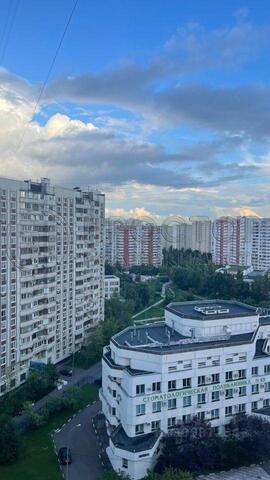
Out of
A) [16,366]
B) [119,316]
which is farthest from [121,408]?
[119,316]

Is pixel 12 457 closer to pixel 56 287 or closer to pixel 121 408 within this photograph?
pixel 121 408

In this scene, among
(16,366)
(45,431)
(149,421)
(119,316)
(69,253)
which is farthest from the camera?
(119,316)

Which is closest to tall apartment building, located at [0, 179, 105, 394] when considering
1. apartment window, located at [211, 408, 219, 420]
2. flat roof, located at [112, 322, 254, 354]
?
flat roof, located at [112, 322, 254, 354]

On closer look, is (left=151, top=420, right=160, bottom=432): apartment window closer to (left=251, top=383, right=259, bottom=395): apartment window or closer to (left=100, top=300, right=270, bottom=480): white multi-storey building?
(left=100, top=300, right=270, bottom=480): white multi-storey building

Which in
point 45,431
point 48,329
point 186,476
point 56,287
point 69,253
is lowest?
point 45,431

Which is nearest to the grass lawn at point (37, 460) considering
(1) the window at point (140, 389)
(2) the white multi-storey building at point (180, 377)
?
(2) the white multi-storey building at point (180, 377)
